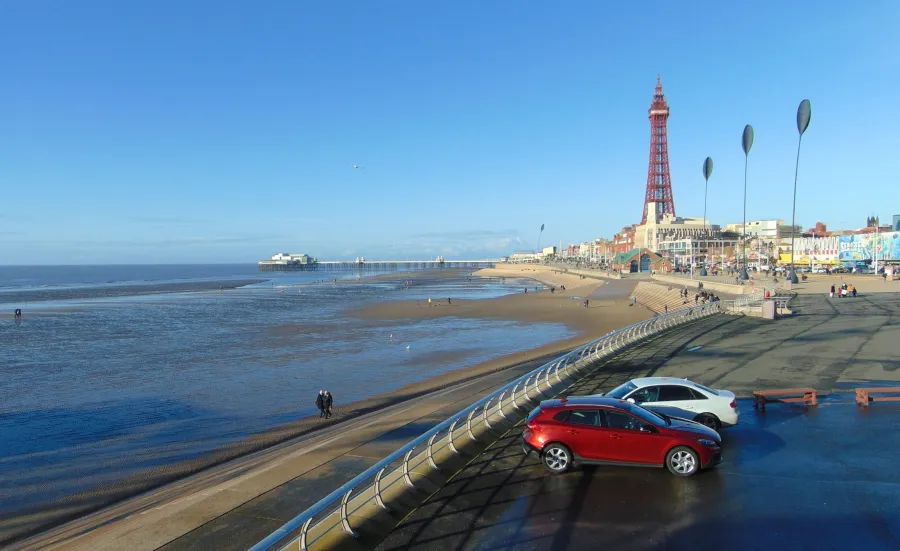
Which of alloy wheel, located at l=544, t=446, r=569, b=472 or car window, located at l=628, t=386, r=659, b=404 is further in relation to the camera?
car window, located at l=628, t=386, r=659, b=404

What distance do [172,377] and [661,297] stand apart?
45.1 meters

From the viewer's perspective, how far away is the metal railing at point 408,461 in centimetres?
635

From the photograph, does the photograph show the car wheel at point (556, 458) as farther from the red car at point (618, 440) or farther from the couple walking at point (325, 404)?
the couple walking at point (325, 404)

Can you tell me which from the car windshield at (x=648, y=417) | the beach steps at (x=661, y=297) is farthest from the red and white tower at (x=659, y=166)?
the car windshield at (x=648, y=417)

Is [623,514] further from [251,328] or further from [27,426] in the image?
[251,328]

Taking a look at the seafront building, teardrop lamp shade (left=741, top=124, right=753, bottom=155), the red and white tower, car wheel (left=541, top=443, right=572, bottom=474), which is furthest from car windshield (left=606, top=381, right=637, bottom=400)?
the red and white tower

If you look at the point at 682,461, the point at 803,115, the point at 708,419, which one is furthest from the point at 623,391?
the point at 803,115

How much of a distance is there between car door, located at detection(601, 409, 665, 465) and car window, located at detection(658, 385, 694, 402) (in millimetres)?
3069

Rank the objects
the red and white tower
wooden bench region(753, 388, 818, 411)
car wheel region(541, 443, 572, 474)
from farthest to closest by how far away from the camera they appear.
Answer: the red and white tower, wooden bench region(753, 388, 818, 411), car wheel region(541, 443, 572, 474)

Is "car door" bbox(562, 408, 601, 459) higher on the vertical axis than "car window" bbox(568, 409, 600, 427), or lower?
lower

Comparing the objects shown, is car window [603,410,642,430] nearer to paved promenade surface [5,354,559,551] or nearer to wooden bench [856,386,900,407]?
paved promenade surface [5,354,559,551]

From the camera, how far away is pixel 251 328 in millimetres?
44562

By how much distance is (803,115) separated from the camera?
154 feet

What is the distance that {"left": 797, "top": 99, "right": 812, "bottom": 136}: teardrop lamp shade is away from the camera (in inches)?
1832
